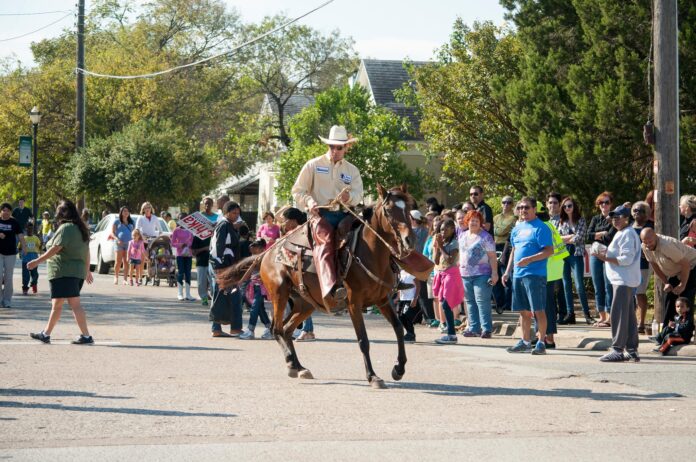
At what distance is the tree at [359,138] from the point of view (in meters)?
42.7

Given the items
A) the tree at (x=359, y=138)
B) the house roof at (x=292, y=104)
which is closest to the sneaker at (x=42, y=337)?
the tree at (x=359, y=138)

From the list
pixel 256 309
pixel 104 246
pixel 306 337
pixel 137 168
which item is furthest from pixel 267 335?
pixel 137 168

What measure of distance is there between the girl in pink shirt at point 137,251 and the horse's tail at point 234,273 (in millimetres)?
14500

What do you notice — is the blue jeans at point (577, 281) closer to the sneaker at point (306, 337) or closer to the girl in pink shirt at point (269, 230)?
the sneaker at point (306, 337)

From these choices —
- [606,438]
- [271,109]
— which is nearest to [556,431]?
[606,438]

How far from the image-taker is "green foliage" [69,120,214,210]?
46.8m

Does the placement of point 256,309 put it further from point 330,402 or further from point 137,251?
point 137,251

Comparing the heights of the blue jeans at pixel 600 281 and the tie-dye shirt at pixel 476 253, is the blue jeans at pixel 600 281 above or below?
below

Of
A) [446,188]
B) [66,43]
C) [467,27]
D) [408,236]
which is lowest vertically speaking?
[408,236]

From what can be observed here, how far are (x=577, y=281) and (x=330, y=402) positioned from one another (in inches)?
374

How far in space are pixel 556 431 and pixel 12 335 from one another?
1015 cm

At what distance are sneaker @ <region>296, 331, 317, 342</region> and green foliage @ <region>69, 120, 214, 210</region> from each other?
30720 mm

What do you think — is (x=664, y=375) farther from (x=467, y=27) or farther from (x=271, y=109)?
(x=271, y=109)

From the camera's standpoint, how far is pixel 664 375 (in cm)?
1230
